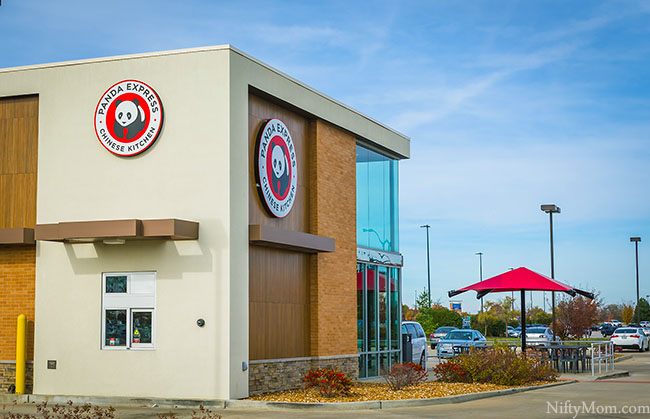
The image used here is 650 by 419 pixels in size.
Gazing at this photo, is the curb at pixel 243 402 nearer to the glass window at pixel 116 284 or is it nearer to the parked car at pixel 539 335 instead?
the glass window at pixel 116 284

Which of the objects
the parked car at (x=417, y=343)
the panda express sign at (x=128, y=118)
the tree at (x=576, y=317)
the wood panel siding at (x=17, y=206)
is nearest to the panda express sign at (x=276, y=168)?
the panda express sign at (x=128, y=118)

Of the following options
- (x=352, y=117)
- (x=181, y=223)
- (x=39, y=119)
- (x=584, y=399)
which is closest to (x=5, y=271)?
(x=39, y=119)

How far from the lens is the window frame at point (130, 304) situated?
61.8ft

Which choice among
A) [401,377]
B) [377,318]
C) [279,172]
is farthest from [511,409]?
[377,318]

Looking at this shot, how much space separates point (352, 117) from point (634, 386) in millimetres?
10958

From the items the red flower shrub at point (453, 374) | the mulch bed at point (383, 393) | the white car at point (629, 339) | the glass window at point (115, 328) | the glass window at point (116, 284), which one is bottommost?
the white car at point (629, 339)

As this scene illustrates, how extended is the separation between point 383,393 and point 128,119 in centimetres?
878

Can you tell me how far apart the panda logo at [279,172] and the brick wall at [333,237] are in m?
1.51

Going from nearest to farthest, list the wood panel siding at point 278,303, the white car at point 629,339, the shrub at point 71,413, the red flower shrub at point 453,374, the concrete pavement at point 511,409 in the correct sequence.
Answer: the shrub at point 71,413 → the concrete pavement at point 511,409 → the wood panel siding at point 278,303 → the red flower shrub at point 453,374 → the white car at point 629,339

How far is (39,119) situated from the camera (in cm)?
2039

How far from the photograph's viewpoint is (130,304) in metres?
19.1

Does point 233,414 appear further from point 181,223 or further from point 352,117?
point 352,117

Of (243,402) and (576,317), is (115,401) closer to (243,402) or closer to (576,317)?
(243,402)

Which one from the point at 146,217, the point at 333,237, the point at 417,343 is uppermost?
the point at 146,217
